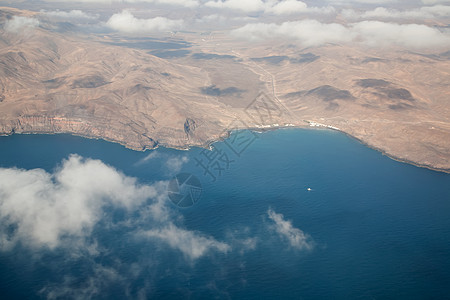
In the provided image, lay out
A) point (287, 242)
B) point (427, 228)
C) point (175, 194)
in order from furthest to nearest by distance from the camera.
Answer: point (175, 194), point (427, 228), point (287, 242)

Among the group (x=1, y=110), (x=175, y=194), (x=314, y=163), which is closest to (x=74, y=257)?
(x=175, y=194)

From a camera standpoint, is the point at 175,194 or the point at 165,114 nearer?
the point at 175,194

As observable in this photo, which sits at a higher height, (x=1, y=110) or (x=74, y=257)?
(x=1, y=110)

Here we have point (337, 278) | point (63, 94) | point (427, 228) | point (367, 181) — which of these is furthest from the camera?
point (63, 94)

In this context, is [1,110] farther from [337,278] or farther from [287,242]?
[337,278]

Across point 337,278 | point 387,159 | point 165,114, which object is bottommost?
point 337,278

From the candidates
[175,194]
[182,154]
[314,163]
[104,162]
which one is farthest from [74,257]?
[314,163]
